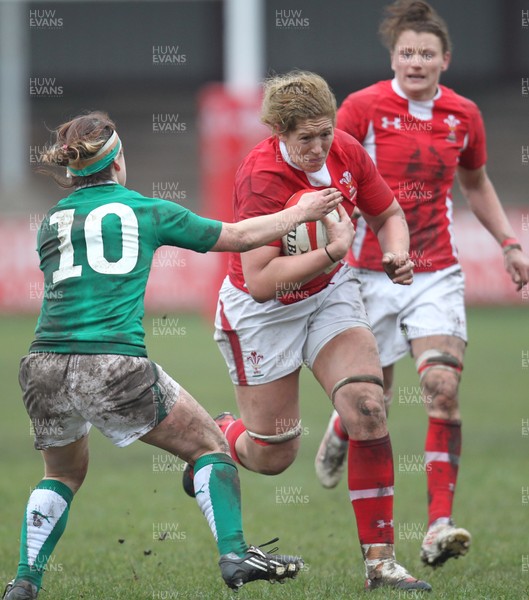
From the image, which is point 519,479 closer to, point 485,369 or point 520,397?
point 520,397

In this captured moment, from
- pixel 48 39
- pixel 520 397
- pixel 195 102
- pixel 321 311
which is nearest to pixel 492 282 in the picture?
pixel 520 397

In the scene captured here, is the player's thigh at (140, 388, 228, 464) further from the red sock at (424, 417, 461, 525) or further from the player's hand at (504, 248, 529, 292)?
the player's hand at (504, 248, 529, 292)

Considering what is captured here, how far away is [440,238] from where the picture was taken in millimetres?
6324

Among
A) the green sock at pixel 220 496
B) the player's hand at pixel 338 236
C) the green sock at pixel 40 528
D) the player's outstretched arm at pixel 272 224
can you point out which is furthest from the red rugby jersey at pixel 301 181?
the green sock at pixel 40 528

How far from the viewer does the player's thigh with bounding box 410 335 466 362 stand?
5973 millimetres

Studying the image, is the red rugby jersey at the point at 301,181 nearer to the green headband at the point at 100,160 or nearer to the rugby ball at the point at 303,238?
the rugby ball at the point at 303,238

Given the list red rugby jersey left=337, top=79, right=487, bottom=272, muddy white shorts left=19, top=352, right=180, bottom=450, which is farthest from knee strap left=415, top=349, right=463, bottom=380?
muddy white shorts left=19, top=352, right=180, bottom=450

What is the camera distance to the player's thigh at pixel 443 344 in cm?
597

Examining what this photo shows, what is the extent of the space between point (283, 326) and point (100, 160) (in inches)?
51.9

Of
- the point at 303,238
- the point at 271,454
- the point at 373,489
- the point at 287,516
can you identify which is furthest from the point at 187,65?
the point at 373,489

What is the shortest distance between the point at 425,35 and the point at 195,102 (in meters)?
27.6

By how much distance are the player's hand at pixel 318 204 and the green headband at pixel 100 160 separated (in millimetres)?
792

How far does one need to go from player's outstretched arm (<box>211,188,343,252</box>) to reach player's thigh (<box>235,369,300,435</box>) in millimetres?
1032

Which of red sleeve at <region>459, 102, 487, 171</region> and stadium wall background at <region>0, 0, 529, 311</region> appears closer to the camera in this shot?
red sleeve at <region>459, 102, 487, 171</region>
